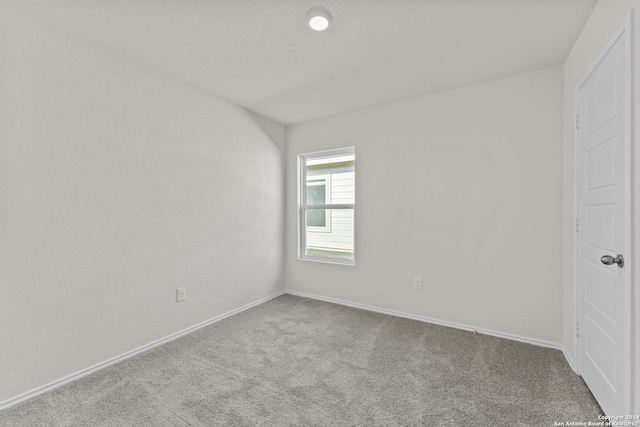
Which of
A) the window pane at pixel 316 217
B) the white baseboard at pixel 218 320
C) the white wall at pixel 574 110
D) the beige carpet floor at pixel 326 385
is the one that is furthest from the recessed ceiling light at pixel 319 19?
the white baseboard at pixel 218 320

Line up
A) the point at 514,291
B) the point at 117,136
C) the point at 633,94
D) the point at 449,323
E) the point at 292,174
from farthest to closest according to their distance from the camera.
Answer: the point at 292,174 → the point at 449,323 → the point at 514,291 → the point at 117,136 → the point at 633,94

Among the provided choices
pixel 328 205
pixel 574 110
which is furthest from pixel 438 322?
pixel 574 110

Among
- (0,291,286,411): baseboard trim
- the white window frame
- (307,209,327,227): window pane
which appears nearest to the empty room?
(0,291,286,411): baseboard trim

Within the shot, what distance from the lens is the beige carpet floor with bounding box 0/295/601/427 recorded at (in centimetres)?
158

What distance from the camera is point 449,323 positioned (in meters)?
2.83

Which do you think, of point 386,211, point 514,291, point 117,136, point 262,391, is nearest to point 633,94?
point 514,291

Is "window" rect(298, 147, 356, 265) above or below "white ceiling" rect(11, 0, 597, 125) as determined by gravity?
below

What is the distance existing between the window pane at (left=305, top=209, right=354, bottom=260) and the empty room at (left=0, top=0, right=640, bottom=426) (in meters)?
0.22

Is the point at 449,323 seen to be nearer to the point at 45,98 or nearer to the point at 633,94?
the point at 633,94

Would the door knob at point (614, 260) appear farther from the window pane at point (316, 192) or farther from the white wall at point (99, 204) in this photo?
the white wall at point (99, 204)

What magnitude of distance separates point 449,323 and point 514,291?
684 mm

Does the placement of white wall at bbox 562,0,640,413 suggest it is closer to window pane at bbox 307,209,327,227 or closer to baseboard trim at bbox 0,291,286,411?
window pane at bbox 307,209,327,227

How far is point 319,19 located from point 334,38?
0.83 ft

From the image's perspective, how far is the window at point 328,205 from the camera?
11.8ft
